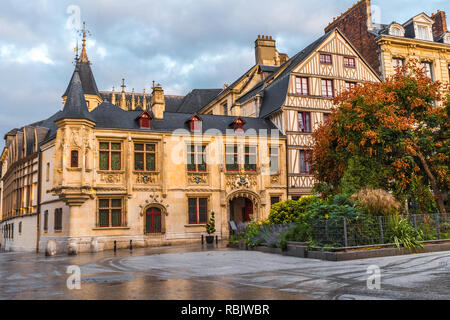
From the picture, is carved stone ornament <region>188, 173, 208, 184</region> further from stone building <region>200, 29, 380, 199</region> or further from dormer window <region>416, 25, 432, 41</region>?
dormer window <region>416, 25, 432, 41</region>

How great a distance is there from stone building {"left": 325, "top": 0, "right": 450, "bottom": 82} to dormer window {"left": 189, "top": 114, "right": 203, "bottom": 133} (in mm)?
15677

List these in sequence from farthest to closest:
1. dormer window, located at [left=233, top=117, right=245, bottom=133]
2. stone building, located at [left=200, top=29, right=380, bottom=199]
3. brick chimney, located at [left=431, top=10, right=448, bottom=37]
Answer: brick chimney, located at [left=431, top=10, right=448, bottom=37] → stone building, located at [left=200, top=29, right=380, bottom=199] → dormer window, located at [left=233, top=117, right=245, bottom=133]

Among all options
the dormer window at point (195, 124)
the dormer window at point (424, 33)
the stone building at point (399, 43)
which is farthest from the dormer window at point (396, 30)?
the dormer window at point (195, 124)

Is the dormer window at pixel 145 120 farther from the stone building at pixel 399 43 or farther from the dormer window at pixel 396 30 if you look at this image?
the dormer window at pixel 396 30

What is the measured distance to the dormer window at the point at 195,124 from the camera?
2622 centimetres

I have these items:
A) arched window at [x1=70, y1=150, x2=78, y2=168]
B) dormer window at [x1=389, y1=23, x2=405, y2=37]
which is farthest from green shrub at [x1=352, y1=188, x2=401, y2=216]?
dormer window at [x1=389, y1=23, x2=405, y2=37]

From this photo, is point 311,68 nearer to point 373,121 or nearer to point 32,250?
point 373,121

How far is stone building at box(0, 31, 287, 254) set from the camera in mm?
22812

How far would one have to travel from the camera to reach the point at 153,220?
2434 centimetres

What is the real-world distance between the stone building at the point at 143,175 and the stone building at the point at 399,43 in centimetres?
1193

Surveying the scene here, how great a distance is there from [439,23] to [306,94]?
1776cm

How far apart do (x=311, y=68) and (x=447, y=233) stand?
16.3m

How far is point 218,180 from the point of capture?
A: 26.0 m
